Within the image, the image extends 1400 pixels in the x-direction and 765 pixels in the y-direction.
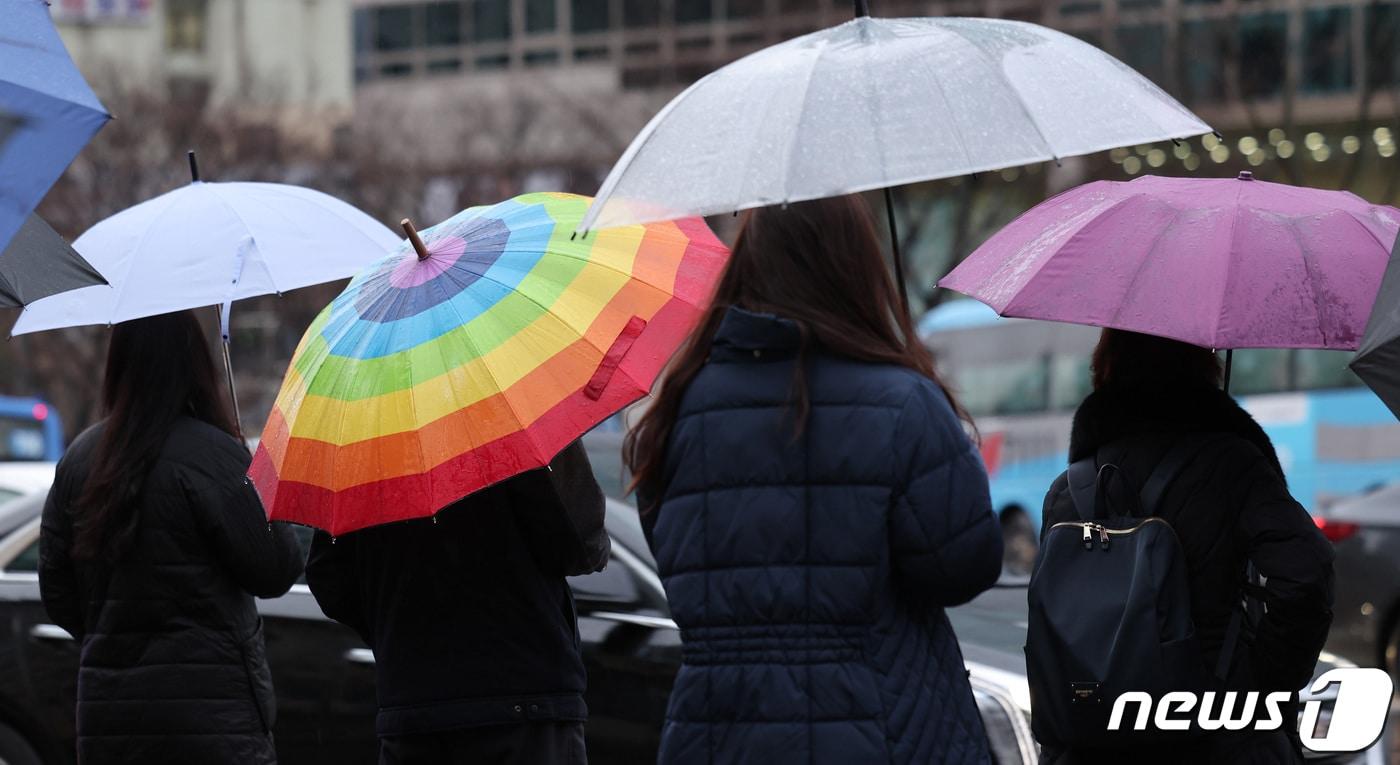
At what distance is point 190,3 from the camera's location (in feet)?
174

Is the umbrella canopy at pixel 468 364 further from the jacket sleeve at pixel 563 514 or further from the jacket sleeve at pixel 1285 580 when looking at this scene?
the jacket sleeve at pixel 1285 580

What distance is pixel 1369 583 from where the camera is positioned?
11367 millimetres

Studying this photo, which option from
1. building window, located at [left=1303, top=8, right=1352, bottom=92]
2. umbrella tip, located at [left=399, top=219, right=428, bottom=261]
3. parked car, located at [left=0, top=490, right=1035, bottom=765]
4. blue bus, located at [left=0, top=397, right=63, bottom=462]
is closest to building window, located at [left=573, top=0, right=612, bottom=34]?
building window, located at [left=1303, top=8, right=1352, bottom=92]

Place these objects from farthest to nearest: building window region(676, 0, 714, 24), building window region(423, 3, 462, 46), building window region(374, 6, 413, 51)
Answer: building window region(374, 6, 413, 51) → building window region(423, 3, 462, 46) → building window region(676, 0, 714, 24)

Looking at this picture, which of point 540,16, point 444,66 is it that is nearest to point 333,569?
point 540,16

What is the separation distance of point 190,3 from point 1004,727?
5116cm

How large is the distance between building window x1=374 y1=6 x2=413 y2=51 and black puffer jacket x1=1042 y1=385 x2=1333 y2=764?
49.6 m

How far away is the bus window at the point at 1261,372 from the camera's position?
19969 millimetres

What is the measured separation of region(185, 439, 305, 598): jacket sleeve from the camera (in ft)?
15.1

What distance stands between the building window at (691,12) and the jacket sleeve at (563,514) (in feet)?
88.8

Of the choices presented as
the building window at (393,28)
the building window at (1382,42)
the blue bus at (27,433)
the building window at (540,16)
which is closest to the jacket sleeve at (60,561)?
the building window at (1382,42)

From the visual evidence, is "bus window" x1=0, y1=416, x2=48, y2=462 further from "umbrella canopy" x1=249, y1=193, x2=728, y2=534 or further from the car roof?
"umbrella canopy" x1=249, y1=193, x2=728, y2=534

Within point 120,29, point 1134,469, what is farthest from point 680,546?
point 120,29

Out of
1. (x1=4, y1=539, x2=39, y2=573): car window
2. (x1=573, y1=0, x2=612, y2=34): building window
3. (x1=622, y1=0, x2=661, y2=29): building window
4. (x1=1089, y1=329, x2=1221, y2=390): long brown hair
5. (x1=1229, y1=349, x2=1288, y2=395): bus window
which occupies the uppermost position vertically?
(x1=1089, y1=329, x2=1221, y2=390): long brown hair
